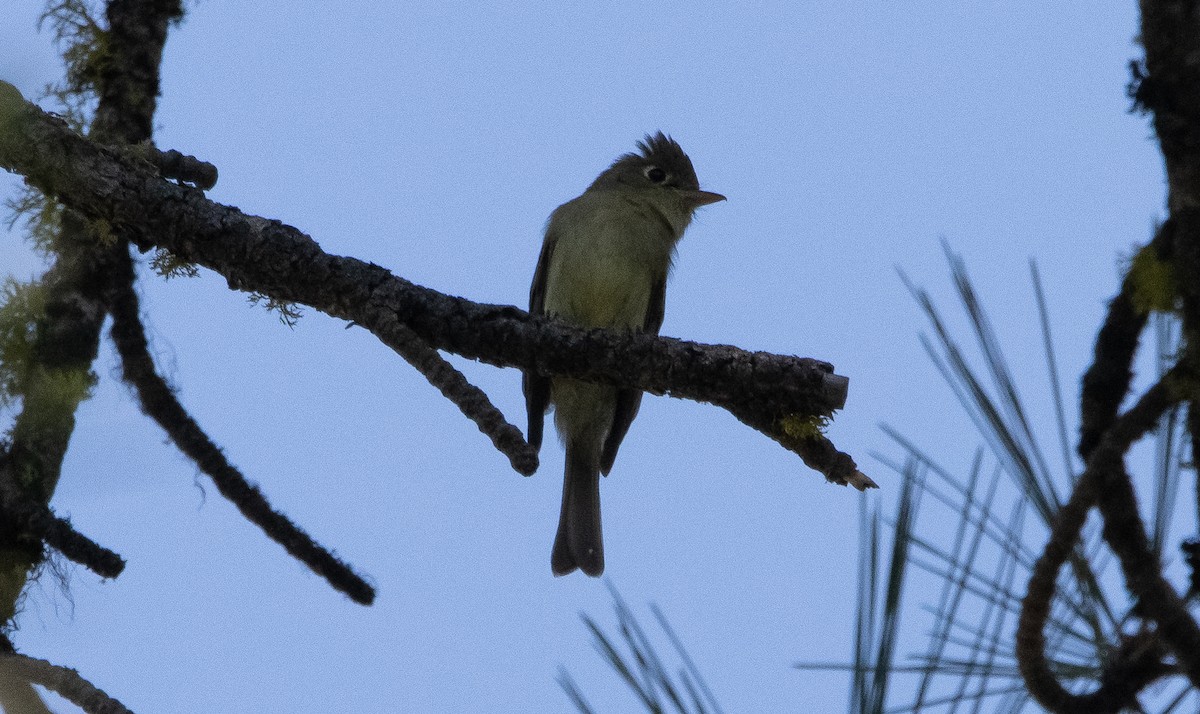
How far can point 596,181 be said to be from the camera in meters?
7.96

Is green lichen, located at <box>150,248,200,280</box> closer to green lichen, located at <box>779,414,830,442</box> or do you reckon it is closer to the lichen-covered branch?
the lichen-covered branch

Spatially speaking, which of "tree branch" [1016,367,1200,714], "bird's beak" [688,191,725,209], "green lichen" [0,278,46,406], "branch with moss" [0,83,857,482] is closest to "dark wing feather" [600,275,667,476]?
"bird's beak" [688,191,725,209]

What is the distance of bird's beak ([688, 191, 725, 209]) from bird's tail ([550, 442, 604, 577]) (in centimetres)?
161

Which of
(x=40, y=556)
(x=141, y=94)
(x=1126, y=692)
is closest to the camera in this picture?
(x=1126, y=692)

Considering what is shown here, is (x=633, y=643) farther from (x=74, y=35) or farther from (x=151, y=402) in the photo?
(x=74, y=35)

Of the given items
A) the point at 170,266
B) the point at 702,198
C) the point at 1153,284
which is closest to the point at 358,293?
the point at 170,266

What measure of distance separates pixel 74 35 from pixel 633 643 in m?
3.23

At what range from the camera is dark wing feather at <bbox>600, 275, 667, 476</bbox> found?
21.7 ft

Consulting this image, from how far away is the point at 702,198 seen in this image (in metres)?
7.25

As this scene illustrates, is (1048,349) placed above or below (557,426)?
below

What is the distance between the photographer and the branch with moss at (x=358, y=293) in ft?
11.0

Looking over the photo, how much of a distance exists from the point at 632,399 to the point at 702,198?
4.55 feet

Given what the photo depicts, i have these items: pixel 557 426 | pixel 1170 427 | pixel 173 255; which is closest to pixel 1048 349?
pixel 1170 427

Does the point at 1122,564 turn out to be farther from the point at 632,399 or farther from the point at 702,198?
the point at 702,198
